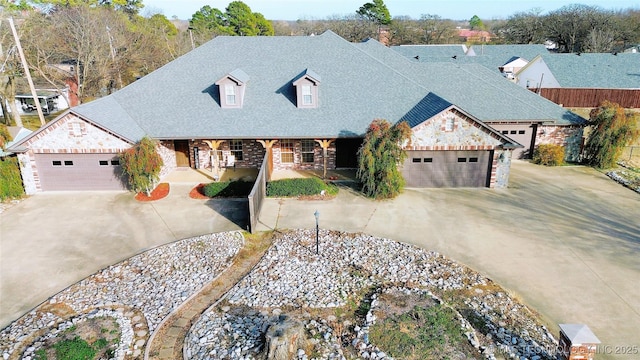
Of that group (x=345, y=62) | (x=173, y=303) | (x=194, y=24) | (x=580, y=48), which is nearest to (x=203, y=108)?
(x=345, y=62)

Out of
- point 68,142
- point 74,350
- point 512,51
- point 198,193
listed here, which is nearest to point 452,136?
point 198,193

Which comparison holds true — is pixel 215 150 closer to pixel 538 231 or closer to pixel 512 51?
pixel 538 231

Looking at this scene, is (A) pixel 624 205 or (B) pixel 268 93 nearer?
(A) pixel 624 205

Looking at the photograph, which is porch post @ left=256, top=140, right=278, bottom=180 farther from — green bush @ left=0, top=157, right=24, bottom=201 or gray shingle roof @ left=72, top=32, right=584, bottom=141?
green bush @ left=0, top=157, right=24, bottom=201

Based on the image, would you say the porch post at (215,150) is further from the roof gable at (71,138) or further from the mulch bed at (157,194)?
the roof gable at (71,138)

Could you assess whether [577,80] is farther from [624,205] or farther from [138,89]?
[138,89]
